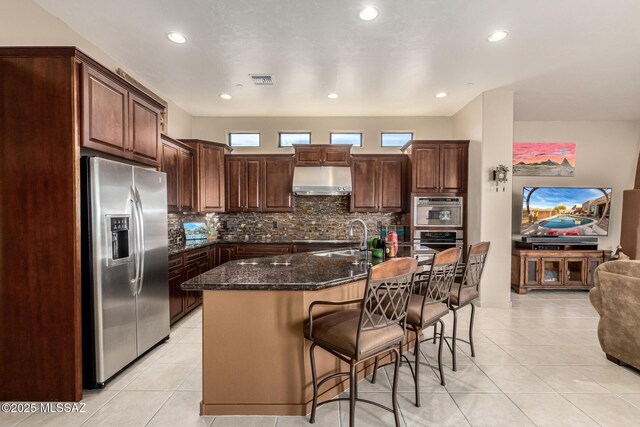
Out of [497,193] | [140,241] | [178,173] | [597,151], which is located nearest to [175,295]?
[140,241]

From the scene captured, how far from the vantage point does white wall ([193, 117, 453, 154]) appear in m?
5.74

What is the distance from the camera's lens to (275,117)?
5.79 m

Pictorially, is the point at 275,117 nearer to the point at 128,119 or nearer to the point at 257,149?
the point at 257,149

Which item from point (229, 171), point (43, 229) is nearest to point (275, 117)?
point (229, 171)

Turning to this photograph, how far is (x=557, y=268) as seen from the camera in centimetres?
538

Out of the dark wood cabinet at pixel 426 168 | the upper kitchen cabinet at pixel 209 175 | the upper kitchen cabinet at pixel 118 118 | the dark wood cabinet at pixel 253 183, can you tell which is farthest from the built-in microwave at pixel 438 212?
the upper kitchen cabinet at pixel 118 118

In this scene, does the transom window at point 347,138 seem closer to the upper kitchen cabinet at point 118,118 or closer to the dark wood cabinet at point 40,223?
the upper kitchen cabinet at point 118,118

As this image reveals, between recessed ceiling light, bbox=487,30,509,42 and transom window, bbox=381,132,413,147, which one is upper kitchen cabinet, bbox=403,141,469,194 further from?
recessed ceiling light, bbox=487,30,509,42

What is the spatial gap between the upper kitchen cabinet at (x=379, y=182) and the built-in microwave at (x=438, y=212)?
0.53 m

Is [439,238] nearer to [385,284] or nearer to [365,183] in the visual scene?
[365,183]

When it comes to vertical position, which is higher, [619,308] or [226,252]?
[226,252]

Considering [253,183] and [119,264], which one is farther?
[253,183]

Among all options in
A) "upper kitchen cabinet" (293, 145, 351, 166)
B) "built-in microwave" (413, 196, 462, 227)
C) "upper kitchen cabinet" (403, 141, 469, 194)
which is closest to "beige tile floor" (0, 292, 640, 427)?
"built-in microwave" (413, 196, 462, 227)

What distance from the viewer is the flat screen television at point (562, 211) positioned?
18.0 feet
